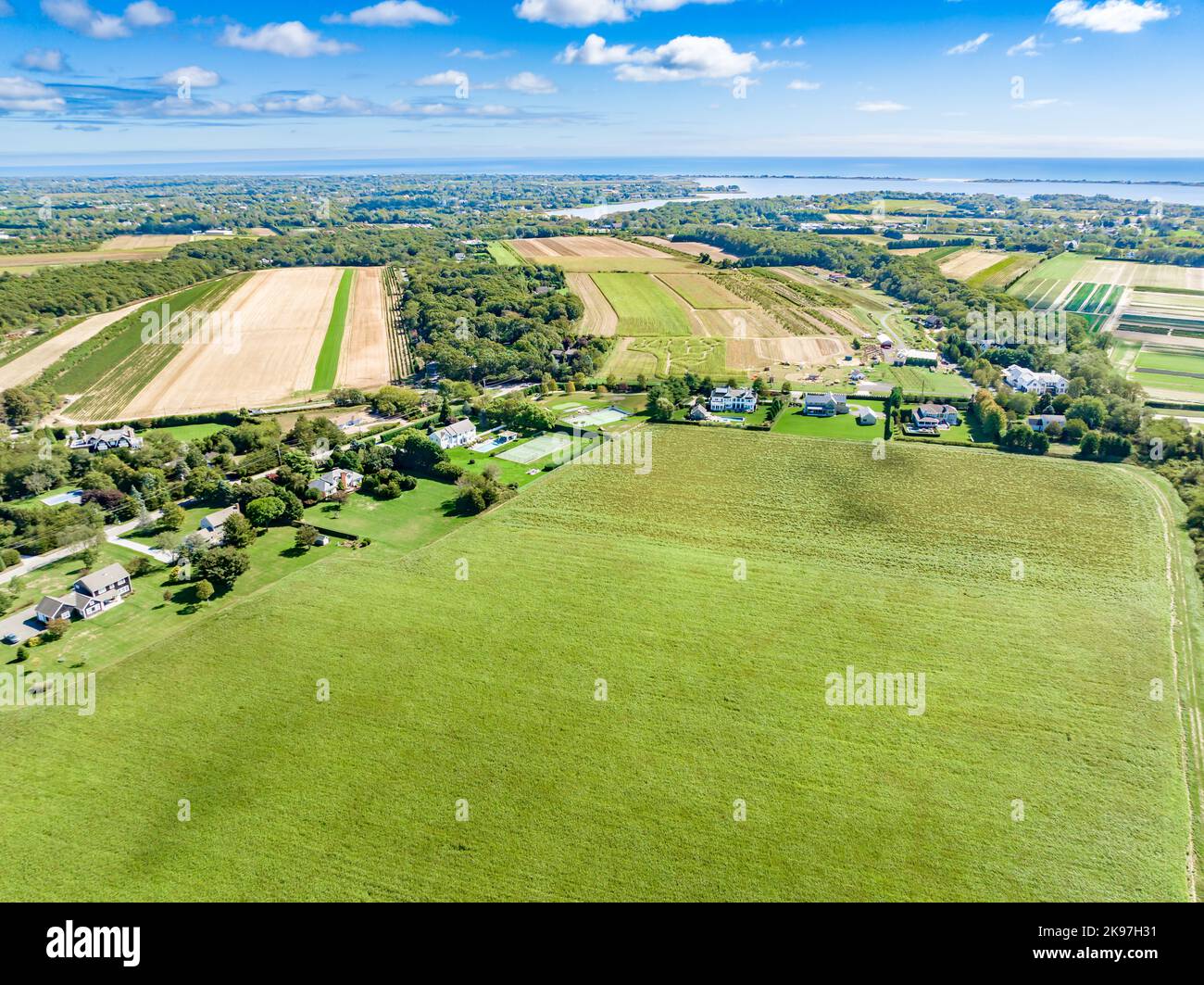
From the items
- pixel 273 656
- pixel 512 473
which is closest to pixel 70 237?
pixel 512 473

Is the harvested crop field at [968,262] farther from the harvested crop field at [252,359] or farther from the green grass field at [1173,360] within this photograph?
the harvested crop field at [252,359]

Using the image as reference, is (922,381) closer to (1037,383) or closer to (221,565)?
(1037,383)

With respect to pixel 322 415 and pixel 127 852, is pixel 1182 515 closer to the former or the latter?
pixel 127 852

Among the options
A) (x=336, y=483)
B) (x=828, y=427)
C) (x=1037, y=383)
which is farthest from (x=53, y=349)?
(x=1037, y=383)

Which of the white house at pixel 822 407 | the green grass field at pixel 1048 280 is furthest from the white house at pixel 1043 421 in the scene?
the green grass field at pixel 1048 280

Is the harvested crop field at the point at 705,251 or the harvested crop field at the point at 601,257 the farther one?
the harvested crop field at the point at 705,251

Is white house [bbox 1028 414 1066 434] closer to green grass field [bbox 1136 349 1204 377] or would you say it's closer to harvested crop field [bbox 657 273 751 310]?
green grass field [bbox 1136 349 1204 377]
